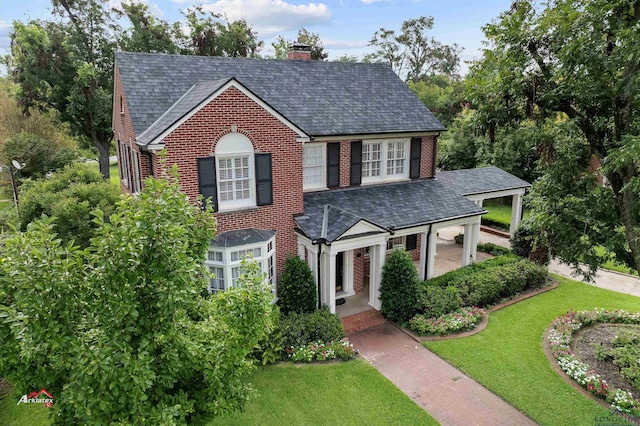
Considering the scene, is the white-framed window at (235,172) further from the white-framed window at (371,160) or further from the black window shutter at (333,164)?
the white-framed window at (371,160)

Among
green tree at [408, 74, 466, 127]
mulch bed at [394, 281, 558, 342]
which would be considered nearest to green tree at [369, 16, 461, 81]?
green tree at [408, 74, 466, 127]

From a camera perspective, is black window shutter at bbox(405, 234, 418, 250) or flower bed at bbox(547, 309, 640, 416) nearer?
flower bed at bbox(547, 309, 640, 416)

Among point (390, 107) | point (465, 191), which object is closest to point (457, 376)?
point (465, 191)

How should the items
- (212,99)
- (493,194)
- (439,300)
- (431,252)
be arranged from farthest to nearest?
(493,194), (431,252), (439,300), (212,99)

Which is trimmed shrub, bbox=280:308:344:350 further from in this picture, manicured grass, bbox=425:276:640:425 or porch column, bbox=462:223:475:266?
porch column, bbox=462:223:475:266

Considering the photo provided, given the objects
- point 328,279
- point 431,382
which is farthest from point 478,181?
point 431,382

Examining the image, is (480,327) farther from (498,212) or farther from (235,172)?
(498,212)

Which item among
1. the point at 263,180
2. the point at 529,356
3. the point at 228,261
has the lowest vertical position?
the point at 529,356
